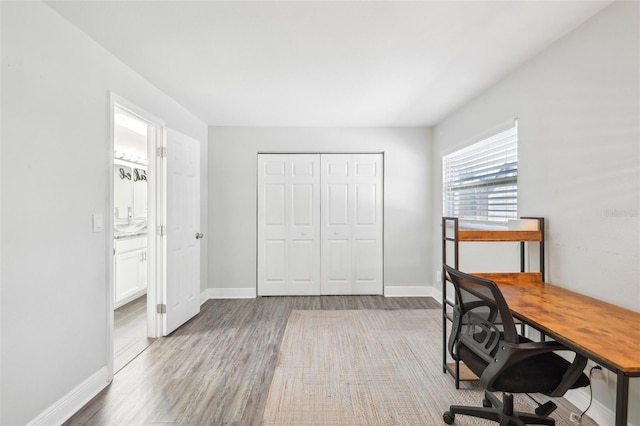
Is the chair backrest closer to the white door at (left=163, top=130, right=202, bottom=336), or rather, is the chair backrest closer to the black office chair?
the black office chair

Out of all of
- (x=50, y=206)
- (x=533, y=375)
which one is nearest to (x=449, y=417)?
(x=533, y=375)

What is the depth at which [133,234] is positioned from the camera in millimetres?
4297

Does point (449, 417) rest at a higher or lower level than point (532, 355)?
lower

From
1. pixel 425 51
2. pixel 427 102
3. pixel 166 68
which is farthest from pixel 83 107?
pixel 427 102

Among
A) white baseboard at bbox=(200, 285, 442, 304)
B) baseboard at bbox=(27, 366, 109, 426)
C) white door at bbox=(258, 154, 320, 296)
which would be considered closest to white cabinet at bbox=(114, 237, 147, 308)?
white baseboard at bbox=(200, 285, 442, 304)

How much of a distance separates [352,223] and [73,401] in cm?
344

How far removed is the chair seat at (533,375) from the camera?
1.45 meters

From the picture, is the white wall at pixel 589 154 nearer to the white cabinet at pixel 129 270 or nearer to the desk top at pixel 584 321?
the desk top at pixel 584 321

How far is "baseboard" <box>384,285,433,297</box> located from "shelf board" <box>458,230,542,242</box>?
7.84 feet

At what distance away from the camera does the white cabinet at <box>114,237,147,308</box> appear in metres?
3.96

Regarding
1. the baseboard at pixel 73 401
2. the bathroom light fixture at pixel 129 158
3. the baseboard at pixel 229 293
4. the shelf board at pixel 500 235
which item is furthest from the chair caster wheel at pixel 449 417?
the bathroom light fixture at pixel 129 158

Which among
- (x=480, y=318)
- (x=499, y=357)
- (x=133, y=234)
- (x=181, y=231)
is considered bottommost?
(x=499, y=357)

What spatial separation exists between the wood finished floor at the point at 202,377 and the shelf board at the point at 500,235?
71.4 inches

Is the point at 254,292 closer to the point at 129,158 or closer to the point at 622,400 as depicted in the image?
the point at 129,158
